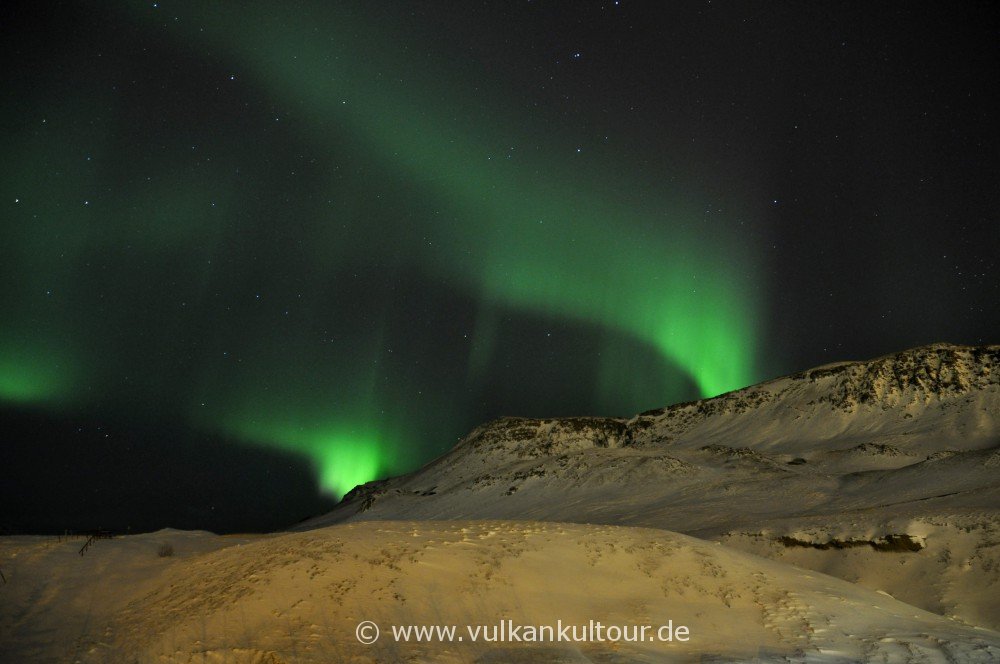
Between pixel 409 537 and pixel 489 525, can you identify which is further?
pixel 489 525

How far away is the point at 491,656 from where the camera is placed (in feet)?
35.3

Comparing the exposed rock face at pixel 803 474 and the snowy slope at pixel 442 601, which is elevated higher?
the exposed rock face at pixel 803 474

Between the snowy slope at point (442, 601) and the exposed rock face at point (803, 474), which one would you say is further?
the exposed rock face at point (803, 474)

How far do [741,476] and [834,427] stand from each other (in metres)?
31.5

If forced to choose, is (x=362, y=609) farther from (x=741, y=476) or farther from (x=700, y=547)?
(x=741, y=476)

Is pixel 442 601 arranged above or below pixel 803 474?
below

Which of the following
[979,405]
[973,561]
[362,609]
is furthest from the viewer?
[979,405]

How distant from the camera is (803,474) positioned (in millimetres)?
53500

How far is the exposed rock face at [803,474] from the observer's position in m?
24.4

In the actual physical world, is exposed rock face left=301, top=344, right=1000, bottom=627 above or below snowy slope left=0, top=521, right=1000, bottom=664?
above

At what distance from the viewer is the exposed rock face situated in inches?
959

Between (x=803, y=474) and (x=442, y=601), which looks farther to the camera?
(x=803, y=474)

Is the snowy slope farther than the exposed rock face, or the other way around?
the exposed rock face

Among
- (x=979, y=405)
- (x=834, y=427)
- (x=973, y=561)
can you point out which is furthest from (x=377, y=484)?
(x=973, y=561)
